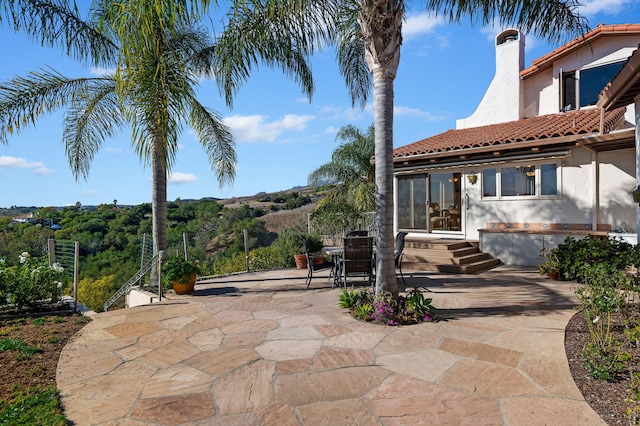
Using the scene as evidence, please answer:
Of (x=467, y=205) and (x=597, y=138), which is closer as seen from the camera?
(x=597, y=138)

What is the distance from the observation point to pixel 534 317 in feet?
17.2

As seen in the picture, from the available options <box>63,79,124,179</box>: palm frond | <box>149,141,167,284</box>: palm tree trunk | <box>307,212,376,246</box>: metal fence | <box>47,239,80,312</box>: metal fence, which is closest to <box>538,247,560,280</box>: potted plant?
<box>307,212,376,246</box>: metal fence

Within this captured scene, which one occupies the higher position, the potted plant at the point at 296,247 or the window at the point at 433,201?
the window at the point at 433,201

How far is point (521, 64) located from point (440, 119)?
371cm

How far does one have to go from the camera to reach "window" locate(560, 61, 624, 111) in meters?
11.4

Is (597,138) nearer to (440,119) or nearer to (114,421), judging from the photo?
(440,119)

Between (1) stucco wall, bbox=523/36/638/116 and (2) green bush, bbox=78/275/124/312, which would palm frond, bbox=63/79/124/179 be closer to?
(2) green bush, bbox=78/275/124/312

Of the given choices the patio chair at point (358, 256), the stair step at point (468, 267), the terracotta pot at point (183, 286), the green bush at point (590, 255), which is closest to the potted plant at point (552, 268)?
the green bush at point (590, 255)

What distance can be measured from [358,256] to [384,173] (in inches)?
86.5

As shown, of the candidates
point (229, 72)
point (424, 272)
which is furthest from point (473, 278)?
point (229, 72)

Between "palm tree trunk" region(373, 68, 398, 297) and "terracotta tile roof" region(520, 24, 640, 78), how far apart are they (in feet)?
26.9

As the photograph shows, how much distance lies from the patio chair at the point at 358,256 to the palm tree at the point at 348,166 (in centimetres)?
1085

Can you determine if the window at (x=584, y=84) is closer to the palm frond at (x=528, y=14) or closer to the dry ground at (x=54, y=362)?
the palm frond at (x=528, y=14)

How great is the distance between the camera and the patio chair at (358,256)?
23.0 ft
